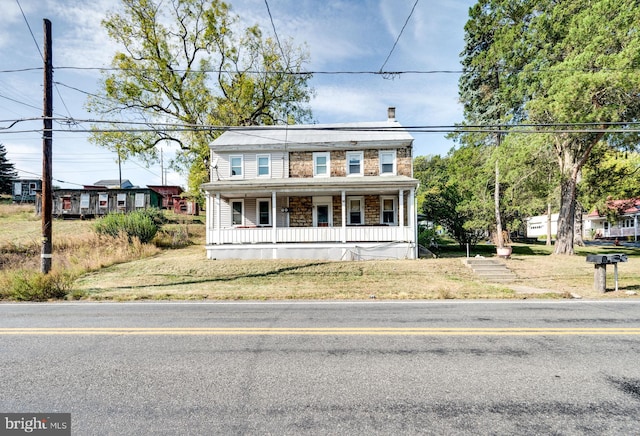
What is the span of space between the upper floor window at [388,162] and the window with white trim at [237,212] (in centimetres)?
868

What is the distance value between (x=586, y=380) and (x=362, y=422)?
8.50 feet

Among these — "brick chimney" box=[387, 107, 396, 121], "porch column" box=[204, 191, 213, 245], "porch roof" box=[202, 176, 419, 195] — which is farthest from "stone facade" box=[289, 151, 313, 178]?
"brick chimney" box=[387, 107, 396, 121]

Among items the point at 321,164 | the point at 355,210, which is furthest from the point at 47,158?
the point at 355,210

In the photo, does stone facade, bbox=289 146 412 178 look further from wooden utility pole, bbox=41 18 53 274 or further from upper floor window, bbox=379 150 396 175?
wooden utility pole, bbox=41 18 53 274

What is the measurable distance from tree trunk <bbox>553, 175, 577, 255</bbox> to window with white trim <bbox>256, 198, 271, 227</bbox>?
17389 mm

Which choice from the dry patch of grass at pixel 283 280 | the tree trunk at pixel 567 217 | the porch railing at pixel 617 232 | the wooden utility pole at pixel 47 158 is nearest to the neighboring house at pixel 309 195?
the dry patch of grass at pixel 283 280

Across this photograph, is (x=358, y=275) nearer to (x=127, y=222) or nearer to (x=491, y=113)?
(x=127, y=222)

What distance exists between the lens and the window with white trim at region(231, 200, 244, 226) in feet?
62.8

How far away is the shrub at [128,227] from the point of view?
758 inches

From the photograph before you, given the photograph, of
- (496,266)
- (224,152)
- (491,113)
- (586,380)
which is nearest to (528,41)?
(491,113)

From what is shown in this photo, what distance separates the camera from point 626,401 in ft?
9.64

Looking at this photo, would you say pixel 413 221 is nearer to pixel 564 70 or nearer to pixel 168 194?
pixel 564 70

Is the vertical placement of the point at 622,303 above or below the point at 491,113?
below

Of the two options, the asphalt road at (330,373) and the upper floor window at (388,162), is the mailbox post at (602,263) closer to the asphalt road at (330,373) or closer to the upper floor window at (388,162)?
the asphalt road at (330,373)
